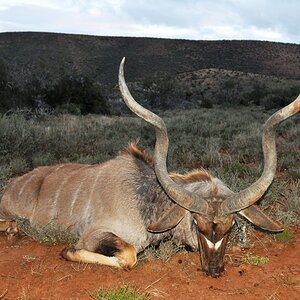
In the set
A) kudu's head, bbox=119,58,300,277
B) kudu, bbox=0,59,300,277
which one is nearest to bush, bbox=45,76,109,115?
kudu, bbox=0,59,300,277

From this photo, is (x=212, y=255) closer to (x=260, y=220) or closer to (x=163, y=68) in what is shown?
(x=260, y=220)

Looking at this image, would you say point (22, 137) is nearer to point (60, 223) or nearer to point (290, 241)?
point (60, 223)

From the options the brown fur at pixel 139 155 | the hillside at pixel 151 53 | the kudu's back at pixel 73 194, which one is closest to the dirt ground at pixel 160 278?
the kudu's back at pixel 73 194

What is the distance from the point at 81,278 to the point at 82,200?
3.44 ft

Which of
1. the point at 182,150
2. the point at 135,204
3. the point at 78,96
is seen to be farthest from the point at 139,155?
the point at 78,96

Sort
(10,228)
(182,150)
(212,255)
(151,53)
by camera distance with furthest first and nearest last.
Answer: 1. (151,53)
2. (182,150)
3. (10,228)
4. (212,255)

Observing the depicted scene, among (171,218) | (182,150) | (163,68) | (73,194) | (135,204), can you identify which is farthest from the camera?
(163,68)

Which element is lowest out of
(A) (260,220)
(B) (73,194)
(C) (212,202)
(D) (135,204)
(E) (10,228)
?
(E) (10,228)

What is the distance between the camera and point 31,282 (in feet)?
12.5

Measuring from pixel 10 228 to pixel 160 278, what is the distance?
2.04 m

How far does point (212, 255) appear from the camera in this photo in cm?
373

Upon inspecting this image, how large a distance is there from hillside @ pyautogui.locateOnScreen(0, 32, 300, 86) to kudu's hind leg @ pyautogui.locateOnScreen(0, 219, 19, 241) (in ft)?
178

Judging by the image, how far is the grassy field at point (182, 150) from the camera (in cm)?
644

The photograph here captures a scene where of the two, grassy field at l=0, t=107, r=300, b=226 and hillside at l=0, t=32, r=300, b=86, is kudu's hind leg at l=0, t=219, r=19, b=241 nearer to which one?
grassy field at l=0, t=107, r=300, b=226
